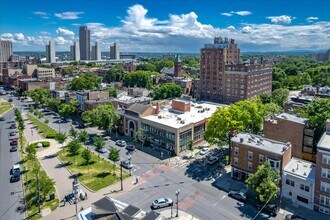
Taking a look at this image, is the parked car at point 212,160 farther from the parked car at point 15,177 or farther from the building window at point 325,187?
the parked car at point 15,177

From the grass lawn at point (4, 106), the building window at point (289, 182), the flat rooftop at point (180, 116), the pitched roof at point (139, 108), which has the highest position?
the pitched roof at point (139, 108)

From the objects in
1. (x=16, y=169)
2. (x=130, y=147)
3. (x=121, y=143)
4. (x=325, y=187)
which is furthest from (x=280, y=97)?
(x=16, y=169)

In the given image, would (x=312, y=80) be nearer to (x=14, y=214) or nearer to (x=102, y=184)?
(x=102, y=184)

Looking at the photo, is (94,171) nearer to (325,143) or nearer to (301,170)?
(301,170)

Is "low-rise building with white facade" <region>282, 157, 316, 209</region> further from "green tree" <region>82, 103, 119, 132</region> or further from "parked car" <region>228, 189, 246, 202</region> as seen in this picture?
"green tree" <region>82, 103, 119, 132</region>

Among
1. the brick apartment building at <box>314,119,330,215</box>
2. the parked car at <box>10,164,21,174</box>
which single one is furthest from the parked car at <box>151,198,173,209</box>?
the parked car at <box>10,164,21,174</box>

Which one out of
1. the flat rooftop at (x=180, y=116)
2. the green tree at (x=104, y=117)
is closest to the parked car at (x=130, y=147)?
the flat rooftop at (x=180, y=116)
